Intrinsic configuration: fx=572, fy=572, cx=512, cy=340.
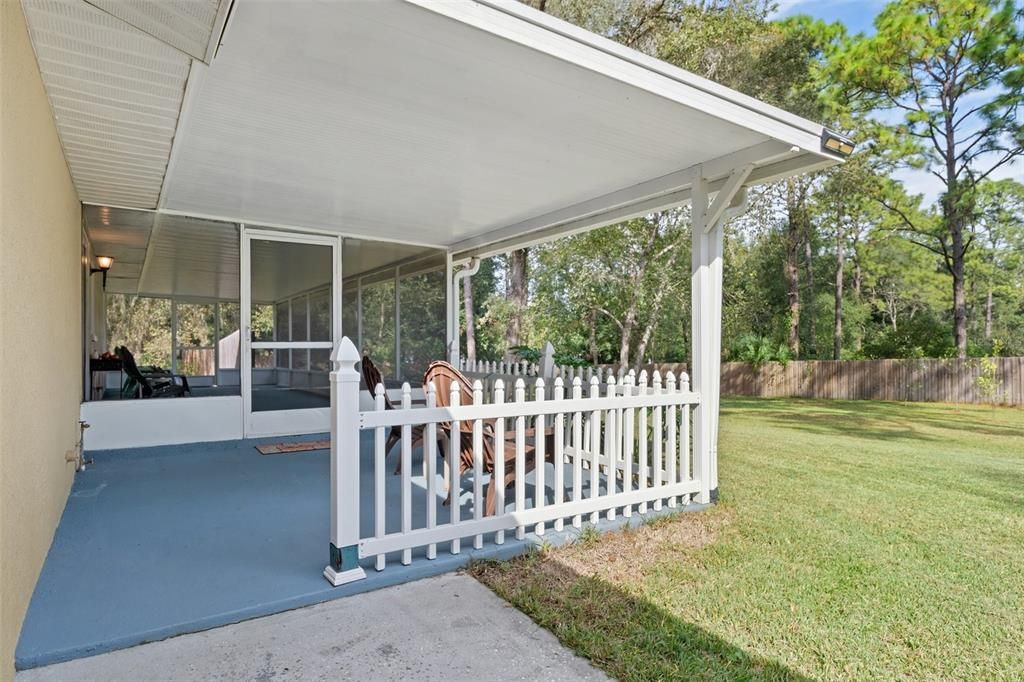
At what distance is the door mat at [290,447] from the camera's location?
17.6 feet

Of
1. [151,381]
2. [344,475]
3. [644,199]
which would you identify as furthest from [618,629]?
[151,381]

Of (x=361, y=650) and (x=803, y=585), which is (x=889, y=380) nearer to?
(x=803, y=585)

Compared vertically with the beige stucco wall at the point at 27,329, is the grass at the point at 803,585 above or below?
below

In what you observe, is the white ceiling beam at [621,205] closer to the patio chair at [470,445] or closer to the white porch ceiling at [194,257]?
the white porch ceiling at [194,257]

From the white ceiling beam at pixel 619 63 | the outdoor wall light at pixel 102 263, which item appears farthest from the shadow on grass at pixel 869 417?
the outdoor wall light at pixel 102 263

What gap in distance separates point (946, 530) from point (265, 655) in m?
3.92

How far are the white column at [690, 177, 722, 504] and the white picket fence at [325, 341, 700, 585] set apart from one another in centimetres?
10

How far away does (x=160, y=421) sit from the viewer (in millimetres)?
5363

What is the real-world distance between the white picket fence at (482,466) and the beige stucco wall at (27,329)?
1100mm

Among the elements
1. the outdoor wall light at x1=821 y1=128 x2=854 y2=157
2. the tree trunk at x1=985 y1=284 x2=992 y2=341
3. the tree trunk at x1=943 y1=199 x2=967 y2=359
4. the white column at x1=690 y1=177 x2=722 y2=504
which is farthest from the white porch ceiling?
the tree trunk at x1=985 y1=284 x2=992 y2=341

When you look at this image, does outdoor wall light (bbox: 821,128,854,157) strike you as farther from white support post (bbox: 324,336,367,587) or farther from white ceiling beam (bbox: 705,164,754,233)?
white support post (bbox: 324,336,367,587)

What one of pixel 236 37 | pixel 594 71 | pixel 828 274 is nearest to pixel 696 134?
pixel 594 71

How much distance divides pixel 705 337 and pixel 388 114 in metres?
2.52

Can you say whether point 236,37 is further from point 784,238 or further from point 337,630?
point 784,238
